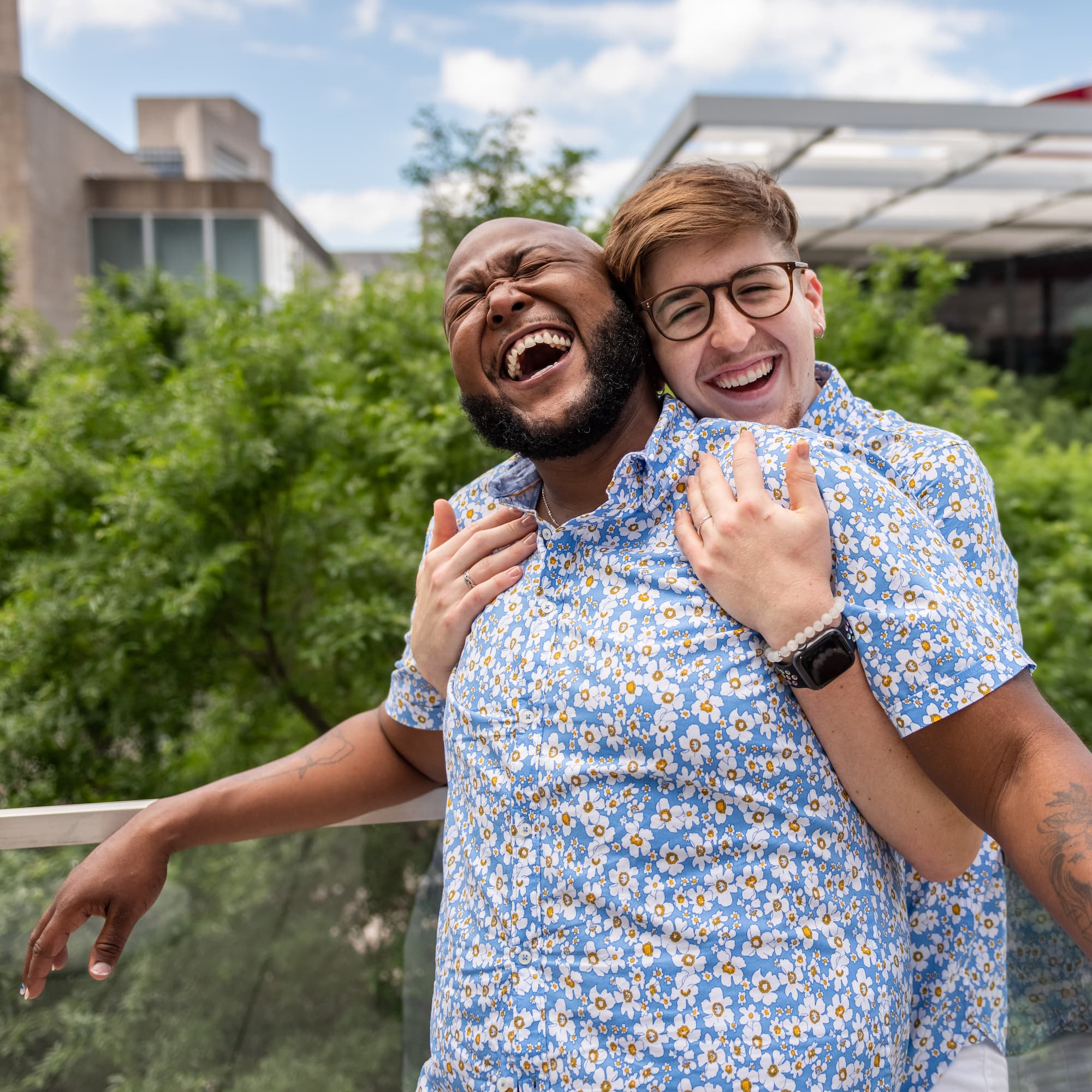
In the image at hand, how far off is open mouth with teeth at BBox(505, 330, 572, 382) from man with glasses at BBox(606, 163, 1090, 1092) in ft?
0.55

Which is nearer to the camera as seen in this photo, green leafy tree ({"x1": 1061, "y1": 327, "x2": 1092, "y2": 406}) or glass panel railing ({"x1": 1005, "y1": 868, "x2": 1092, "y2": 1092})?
glass panel railing ({"x1": 1005, "y1": 868, "x2": 1092, "y2": 1092})

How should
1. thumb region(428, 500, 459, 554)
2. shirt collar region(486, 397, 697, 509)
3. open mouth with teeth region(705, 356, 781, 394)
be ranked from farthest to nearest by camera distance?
1. thumb region(428, 500, 459, 554)
2. open mouth with teeth region(705, 356, 781, 394)
3. shirt collar region(486, 397, 697, 509)

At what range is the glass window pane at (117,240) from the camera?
21453 millimetres

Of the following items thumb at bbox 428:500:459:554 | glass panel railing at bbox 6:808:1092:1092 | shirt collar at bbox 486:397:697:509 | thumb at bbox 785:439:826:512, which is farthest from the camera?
glass panel railing at bbox 6:808:1092:1092

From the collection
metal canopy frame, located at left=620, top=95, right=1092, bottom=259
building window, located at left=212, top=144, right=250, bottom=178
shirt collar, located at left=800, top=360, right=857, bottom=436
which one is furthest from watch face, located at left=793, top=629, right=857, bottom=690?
building window, located at left=212, top=144, right=250, bottom=178

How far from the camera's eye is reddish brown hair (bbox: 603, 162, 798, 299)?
5.36 ft

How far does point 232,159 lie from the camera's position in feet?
121

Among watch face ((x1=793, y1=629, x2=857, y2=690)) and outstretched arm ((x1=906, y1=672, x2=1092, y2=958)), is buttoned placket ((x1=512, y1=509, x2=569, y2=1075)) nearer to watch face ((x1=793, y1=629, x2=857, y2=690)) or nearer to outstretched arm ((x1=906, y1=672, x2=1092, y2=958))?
watch face ((x1=793, y1=629, x2=857, y2=690))

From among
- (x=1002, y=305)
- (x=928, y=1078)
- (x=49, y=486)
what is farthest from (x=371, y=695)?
(x=1002, y=305)

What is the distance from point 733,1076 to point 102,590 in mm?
3365

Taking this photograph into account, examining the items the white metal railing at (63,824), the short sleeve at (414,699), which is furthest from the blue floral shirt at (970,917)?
the white metal railing at (63,824)

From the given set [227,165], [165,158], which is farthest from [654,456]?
[227,165]

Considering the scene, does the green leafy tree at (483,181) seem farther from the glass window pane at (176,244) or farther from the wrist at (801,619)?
the glass window pane at (176,244)

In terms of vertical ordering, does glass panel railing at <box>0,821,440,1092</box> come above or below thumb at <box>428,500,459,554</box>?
below
